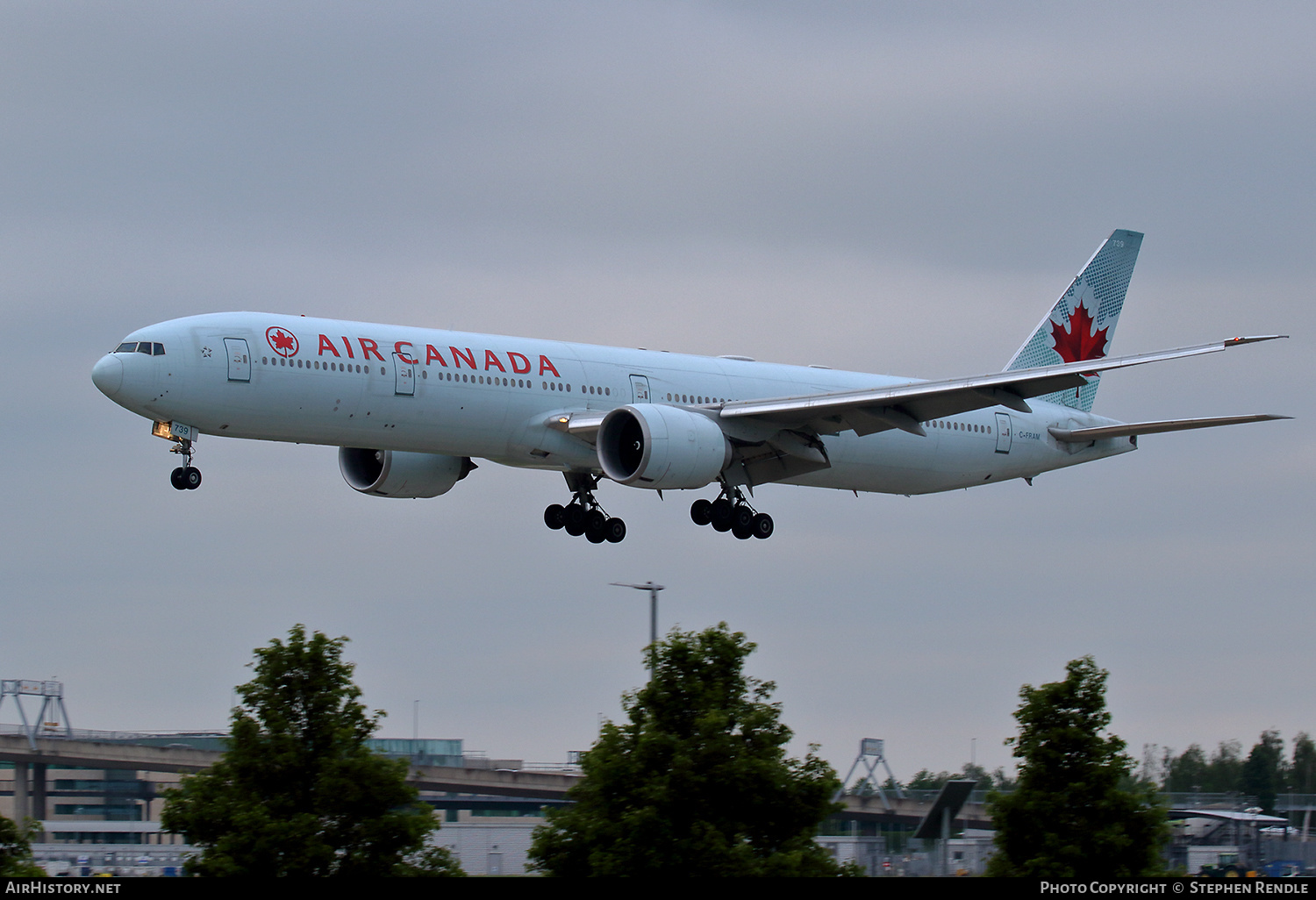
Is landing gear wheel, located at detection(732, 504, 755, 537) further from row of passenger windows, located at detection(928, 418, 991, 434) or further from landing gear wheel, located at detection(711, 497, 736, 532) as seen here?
row of passenger windows, located at detection(928, 418, 991, 434)

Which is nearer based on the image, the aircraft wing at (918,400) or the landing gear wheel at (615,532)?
the aircraft wing at (918,400)

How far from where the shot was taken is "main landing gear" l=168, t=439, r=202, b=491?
4266 centimetres

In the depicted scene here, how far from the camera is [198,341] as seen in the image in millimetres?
42281

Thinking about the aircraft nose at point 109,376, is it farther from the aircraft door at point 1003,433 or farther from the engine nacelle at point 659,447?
the aircraft door at point 1003,433

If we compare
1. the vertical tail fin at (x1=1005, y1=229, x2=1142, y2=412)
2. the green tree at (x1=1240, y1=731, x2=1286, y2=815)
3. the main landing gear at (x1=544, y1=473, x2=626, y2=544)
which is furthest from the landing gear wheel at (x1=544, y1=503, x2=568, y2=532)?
the green tree at (x1=1240, y1=731, x2=1286, y2=815)

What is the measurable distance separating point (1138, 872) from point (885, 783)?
3661 centimetres

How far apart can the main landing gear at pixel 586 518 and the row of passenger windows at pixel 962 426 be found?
1111cm

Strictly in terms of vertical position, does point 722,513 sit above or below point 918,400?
below

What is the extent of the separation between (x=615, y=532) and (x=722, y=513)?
132 inches

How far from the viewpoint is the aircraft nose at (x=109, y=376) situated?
41.6 m

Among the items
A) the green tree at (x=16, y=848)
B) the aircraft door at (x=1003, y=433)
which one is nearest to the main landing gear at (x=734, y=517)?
the aircraft door at (x=1003, y=433)

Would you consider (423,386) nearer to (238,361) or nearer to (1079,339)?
(238,361)

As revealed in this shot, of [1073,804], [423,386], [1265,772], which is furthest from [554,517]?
[1265,772]

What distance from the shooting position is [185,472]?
140 ft
